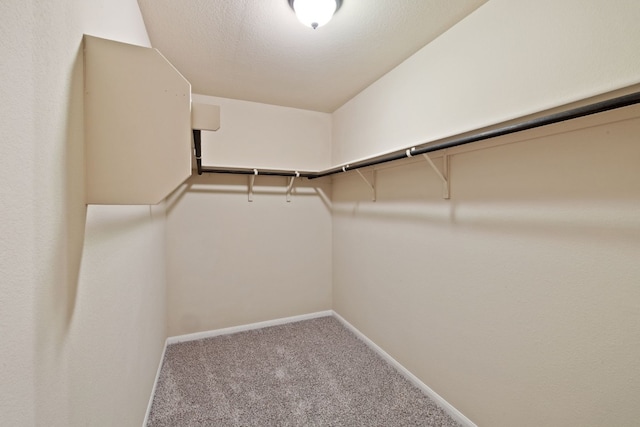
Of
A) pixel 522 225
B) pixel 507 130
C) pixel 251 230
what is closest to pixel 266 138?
pixel 251 230

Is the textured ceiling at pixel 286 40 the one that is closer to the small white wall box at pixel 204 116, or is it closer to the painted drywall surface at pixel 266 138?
A: the painted drywall surface at pixel 266 138

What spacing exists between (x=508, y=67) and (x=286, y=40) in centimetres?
132

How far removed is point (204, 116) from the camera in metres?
1.08

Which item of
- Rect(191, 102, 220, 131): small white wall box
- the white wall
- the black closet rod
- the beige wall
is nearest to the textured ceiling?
the beige wall

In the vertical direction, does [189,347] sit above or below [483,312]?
below

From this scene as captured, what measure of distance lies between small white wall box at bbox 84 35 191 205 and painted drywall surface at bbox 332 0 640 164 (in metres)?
1.47

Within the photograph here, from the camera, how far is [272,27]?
5.54 feet

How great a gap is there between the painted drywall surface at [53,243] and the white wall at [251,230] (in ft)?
5.09

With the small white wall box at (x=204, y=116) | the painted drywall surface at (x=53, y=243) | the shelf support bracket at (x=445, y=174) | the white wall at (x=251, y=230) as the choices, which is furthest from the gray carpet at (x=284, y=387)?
the small white wall box at (x=204, y=116)

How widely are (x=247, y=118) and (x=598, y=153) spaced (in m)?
2.68

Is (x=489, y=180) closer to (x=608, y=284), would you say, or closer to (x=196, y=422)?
(x=608, y=284)

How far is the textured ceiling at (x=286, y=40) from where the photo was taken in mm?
1539

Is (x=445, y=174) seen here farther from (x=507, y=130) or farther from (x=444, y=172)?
(x=507, y=130)

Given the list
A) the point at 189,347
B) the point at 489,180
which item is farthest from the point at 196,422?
the point at 489,180
